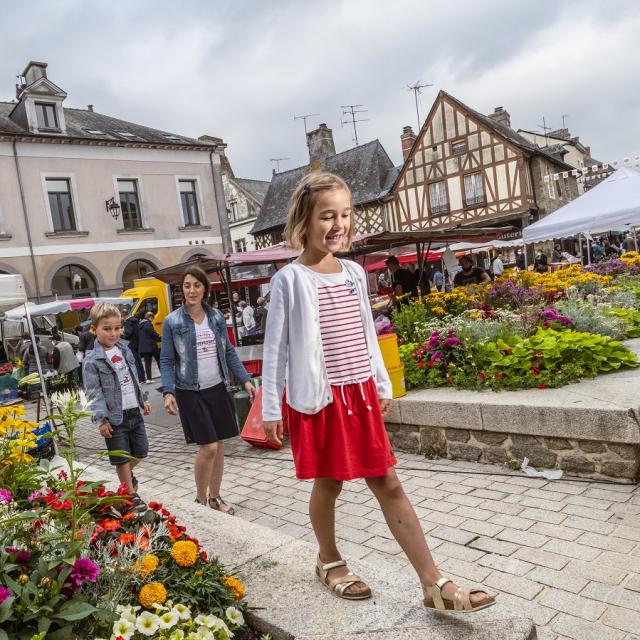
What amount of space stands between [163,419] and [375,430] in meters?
7.38

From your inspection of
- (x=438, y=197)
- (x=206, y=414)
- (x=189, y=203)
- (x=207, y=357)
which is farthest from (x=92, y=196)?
(x=206, y=414)

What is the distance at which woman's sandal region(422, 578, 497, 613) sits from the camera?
214 cm

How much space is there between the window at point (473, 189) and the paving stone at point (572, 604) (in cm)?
2635

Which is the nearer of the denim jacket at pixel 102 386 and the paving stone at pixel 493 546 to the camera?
the paving stone at pixel 493 546

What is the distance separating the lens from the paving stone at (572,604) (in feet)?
8.73

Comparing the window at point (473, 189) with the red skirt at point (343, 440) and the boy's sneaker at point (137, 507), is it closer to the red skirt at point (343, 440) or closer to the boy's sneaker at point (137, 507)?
the boy's sneaker at point (137, 507)

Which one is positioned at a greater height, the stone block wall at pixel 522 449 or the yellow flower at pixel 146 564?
the yellow flower at pixel 146 564

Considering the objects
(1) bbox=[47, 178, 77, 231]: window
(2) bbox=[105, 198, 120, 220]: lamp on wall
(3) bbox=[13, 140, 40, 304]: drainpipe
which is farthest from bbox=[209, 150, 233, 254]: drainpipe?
(3) bbox=[13, 140, 40, 304]: drainpipe

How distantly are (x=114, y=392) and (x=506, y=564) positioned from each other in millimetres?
2792

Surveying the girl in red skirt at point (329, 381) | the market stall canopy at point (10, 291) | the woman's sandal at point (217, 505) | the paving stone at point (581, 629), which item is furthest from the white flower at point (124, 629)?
the market stall canopy at point (10, 291)

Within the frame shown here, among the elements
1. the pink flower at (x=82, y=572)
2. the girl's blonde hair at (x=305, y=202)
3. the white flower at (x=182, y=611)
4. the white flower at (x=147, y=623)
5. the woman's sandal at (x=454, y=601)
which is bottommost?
the woman's sandal at (x=454, y=601)

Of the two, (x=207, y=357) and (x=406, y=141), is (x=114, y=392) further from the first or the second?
(x=406, y=141)

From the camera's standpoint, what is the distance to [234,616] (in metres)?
2.17

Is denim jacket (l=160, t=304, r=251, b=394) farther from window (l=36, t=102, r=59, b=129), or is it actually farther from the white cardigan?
window (l=36, t=102, r=59, b=129)
